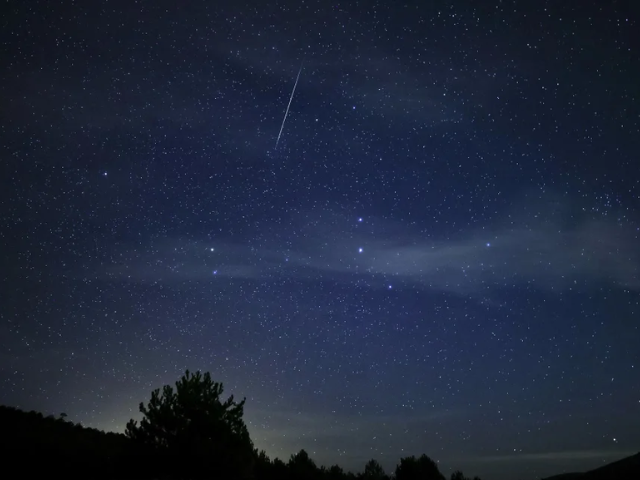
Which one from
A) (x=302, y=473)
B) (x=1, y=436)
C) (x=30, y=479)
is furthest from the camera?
(x=302, y=473)

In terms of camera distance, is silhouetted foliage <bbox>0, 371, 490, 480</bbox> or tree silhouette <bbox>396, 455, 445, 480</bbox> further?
tree silhouette <bbox>396, 455, 445, 480</bbox>

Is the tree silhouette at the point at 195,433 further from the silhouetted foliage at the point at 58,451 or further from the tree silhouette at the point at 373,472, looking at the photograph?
the tree silhouette at the point at 373,472

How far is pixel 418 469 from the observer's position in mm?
40469

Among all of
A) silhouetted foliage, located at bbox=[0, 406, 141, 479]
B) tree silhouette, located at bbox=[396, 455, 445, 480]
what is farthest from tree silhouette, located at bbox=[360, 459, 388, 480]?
silhouetted foliage, located at bbox=[0, 406, 141, 479]

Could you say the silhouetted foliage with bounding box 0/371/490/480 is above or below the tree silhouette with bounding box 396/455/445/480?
above

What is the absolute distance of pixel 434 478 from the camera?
40.2 metres

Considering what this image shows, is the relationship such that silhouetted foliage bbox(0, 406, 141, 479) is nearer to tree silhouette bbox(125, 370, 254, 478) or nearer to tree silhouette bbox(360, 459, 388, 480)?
tree silhouette bbox(125, 370, 254, 478)

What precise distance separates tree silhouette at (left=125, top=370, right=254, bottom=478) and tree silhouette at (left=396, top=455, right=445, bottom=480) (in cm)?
2516

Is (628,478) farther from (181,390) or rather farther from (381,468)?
(181,390)

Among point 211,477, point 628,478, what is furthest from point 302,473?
point 628,478

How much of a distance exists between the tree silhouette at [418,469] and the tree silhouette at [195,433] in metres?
25.2

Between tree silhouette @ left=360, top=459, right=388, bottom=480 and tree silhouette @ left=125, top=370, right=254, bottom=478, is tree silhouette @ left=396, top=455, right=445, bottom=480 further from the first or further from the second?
tree silhouette @ left=125, top=370, right=254, bottom=478

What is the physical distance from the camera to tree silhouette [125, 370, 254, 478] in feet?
56.4

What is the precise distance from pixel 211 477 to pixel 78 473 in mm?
4247
